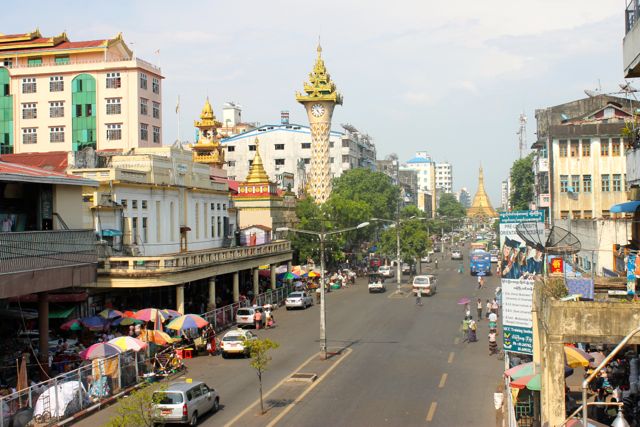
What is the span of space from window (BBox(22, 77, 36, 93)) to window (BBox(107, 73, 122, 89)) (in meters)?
6.59

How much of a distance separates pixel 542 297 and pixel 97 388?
1555cm

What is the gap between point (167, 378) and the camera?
2975cm

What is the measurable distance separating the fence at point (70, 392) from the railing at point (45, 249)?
4.34 meters

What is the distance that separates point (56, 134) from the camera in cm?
6650

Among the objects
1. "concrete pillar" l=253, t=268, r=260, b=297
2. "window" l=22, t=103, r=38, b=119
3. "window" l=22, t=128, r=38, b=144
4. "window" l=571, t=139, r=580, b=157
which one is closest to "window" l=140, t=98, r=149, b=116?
"window" l=22, t=103, r=38, b=119

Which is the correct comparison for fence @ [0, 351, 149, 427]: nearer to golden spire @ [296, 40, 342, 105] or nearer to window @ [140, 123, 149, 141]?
window @ [140, 123, 149, 141]

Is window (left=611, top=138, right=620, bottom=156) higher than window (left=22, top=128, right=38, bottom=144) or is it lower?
lower

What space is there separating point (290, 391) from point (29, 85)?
4920 centimetres

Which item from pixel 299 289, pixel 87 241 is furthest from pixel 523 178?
pixel 87 241

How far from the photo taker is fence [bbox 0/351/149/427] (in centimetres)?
2153

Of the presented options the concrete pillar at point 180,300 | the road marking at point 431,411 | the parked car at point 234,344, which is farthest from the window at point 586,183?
the road marking at point 431,411

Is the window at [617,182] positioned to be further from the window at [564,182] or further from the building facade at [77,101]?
the building facade at [77,101]

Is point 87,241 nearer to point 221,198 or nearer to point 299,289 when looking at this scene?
point 221,198

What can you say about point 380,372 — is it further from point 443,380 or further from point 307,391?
point 307,391
